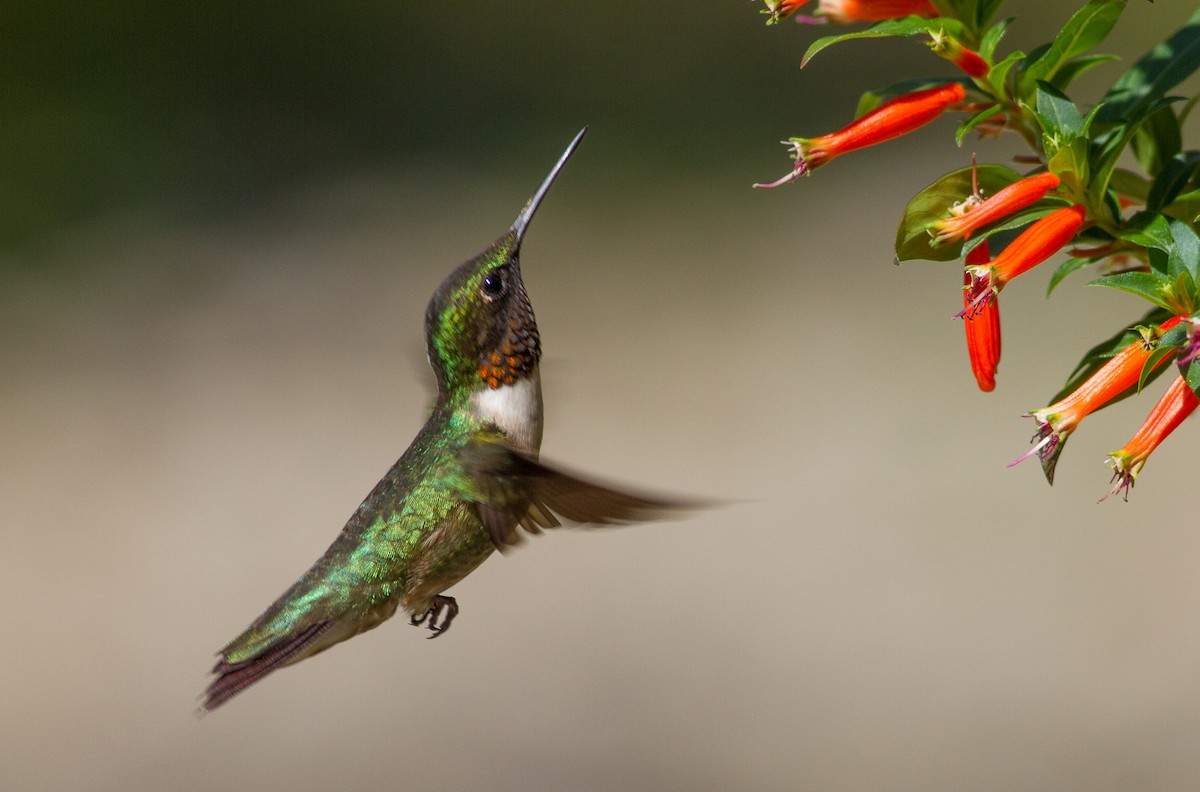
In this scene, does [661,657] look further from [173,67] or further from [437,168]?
[173,67]

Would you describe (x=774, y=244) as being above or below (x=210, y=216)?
above

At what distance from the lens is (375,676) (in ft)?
19.6

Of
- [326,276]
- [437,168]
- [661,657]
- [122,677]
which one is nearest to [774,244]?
[437,168]

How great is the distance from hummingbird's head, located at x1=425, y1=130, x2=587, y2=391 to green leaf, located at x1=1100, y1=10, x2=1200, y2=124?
837 mm

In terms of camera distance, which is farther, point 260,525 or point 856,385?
point 856,385

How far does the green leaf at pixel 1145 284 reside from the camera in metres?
1.34

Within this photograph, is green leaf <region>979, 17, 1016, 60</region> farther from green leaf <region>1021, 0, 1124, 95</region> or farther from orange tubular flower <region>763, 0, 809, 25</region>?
orange tubular flower <region>763, 0, 809, 25</region>

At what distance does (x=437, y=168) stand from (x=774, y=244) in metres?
2.36

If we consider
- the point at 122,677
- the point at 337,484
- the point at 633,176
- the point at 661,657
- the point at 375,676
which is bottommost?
the point at 122,677

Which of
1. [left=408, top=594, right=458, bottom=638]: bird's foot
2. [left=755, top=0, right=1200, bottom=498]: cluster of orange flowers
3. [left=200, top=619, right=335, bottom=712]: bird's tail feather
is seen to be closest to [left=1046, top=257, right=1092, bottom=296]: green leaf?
[left=755, top=0, right=1200, bottom=498]: cluster of orange flowers

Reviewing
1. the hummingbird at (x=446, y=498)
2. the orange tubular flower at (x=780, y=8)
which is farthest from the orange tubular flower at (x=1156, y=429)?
the hummingbird at (x=446, y=498)

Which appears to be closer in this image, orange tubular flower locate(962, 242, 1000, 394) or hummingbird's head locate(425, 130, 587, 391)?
orange tubular flower locate(962, 242, 1000, 394)

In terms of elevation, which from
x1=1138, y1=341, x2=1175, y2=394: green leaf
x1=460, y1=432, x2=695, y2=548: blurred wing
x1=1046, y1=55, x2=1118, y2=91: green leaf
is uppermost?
x1=1046, y1=55, x2=1118, y2=91: green leaf

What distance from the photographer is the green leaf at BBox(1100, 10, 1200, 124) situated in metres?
1.44
